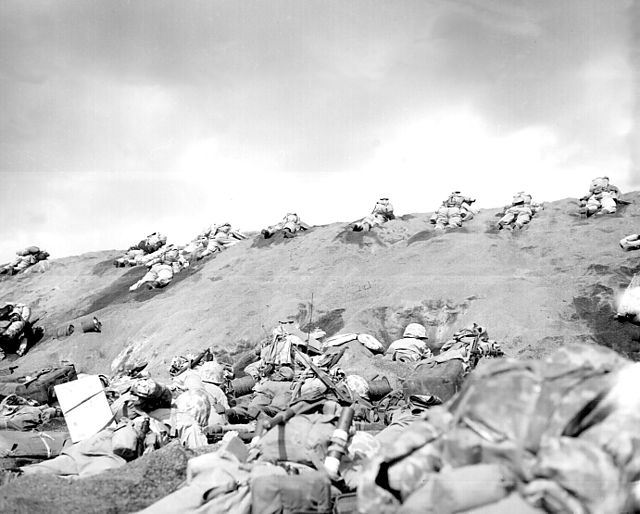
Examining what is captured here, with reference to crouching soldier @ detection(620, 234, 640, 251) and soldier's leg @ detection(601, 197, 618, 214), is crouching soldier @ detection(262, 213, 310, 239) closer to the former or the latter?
soldier's leg @ detection(601, 197, 618, 214)

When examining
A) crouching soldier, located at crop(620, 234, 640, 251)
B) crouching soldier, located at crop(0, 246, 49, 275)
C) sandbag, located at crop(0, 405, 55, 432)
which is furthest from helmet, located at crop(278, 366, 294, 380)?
crouching soldier, located at crop(0, 246, 49, 275)

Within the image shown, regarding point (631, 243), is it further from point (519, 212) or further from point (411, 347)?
point (411, 347)

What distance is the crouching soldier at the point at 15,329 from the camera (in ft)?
49.0

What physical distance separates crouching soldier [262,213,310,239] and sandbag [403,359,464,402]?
14.9 metres

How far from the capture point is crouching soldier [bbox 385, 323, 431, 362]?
9.44 metres

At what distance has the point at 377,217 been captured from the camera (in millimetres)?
21141

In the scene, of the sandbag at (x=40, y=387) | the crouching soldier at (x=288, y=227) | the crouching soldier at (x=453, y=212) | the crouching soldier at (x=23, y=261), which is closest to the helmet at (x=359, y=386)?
the sandbag at (x=40, y=387)

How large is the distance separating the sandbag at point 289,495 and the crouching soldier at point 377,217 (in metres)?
17.4

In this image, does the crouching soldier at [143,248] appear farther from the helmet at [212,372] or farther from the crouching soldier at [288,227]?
the helmet at [212,372]

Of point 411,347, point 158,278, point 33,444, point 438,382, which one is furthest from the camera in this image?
point 158,278

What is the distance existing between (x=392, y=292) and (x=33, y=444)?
10.0 m

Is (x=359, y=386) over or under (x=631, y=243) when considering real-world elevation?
under

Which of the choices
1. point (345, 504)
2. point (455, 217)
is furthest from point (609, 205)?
point (345, 504)

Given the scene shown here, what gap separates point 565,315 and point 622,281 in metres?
2.06
